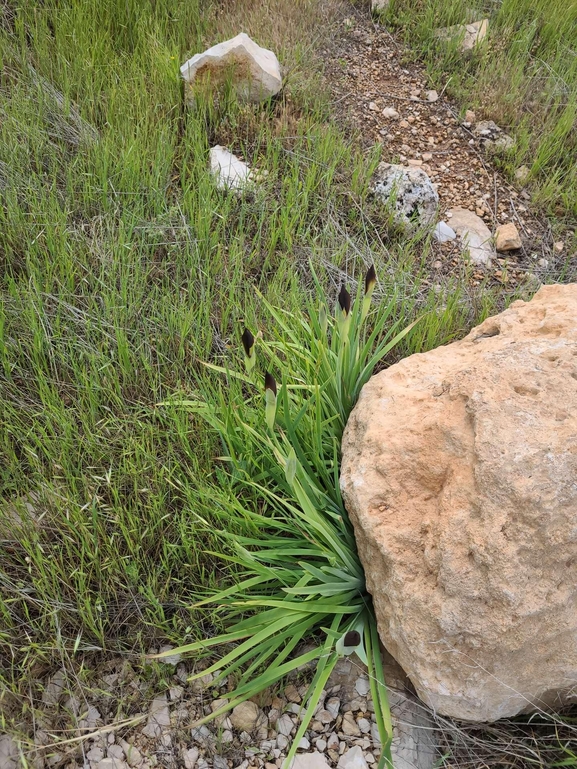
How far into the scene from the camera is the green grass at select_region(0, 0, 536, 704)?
69.3 inches

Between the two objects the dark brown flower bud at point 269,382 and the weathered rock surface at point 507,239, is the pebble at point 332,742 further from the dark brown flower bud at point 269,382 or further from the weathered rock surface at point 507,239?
the weathered rock surface at point 507,239

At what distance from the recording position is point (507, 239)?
308cm

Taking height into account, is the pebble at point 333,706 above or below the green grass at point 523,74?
below

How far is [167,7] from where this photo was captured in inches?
143

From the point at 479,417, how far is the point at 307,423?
0.62m

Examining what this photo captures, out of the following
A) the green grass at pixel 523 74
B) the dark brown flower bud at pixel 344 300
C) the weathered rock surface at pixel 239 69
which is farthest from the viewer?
the green grass at pixel 523 74

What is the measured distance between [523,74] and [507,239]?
170 centimetres

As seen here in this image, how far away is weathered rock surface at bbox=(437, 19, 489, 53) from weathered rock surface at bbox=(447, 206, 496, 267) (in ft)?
5.40

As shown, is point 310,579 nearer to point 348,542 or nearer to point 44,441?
point 348,542

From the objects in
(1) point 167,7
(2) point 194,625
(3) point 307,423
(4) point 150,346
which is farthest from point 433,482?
(1) point 167,7

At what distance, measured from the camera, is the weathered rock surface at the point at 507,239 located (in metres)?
3.08

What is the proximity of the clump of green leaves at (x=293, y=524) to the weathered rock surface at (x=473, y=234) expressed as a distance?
1.23m

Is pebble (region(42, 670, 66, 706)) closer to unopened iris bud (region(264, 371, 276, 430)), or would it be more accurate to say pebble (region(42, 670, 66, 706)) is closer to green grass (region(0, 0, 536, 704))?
green grass (region(0, 0, 536, 704))

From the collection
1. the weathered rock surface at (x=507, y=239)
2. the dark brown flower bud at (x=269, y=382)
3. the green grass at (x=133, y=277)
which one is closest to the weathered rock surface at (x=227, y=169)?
the green grass at (x=133, y=277)
